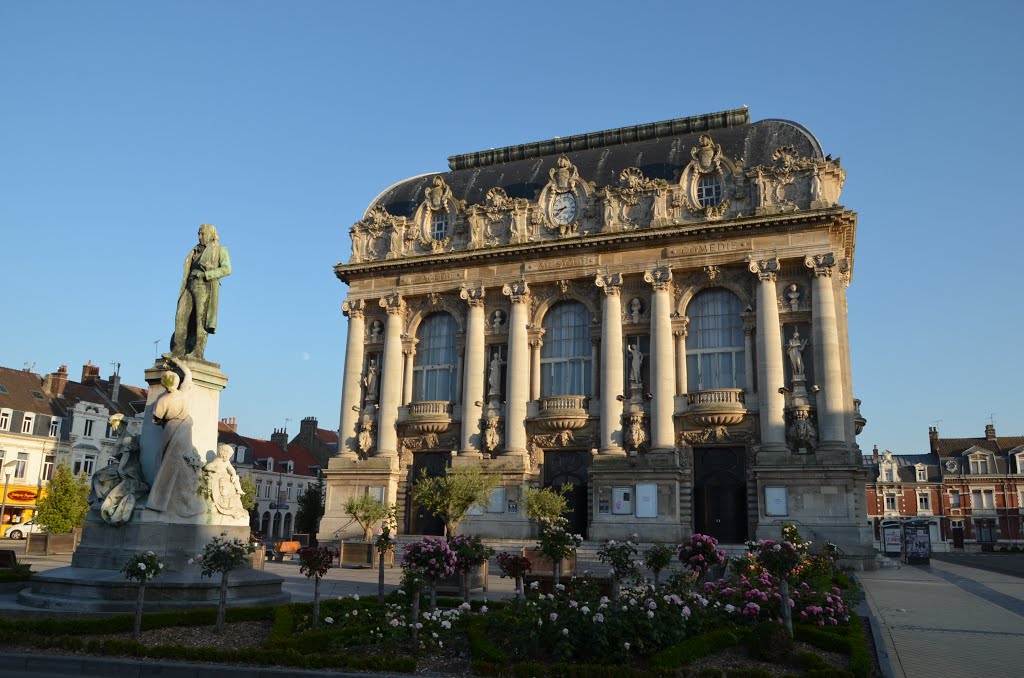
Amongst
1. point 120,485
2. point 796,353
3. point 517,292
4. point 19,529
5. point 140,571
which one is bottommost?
point 19,529

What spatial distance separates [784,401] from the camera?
123ft

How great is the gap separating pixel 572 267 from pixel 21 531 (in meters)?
48.1

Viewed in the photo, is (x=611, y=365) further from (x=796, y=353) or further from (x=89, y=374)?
(x=89, y=374)

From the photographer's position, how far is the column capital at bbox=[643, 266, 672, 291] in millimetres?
40375

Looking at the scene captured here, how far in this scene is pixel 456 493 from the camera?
121 ft

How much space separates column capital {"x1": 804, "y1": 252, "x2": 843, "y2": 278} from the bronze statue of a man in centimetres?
2820

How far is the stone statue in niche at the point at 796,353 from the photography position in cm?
3769

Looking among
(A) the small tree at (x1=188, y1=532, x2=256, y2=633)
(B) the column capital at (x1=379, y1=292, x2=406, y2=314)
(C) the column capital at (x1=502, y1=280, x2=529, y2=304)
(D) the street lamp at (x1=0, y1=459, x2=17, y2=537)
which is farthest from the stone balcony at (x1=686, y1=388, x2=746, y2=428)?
(D) the street lamp at (x1=0, y1=459, x2=17, y2=537)

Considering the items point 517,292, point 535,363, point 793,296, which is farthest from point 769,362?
point 517,292

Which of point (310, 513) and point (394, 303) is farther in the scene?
point (310, 513)

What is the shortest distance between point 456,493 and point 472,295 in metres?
12.4

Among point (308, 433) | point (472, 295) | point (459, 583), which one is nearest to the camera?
point (459, 583)

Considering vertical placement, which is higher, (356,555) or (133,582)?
(133,582)

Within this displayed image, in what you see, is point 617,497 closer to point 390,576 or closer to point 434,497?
point 434,497
